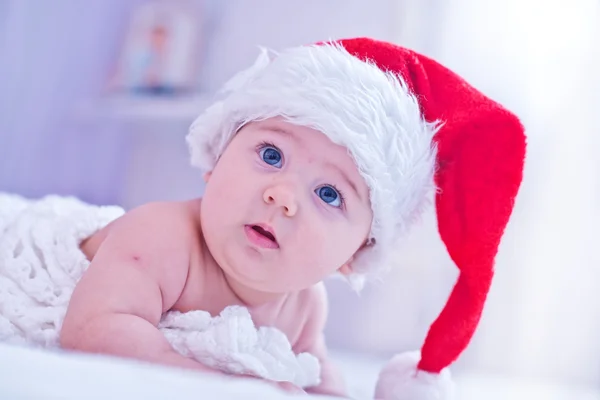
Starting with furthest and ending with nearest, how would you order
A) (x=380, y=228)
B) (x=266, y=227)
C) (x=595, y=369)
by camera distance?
(x=595, y=369) → (x=380, y=228) → (x=266, y=227)

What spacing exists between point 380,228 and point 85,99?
140 centimetres

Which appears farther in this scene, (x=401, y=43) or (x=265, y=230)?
(x=401, y=43)

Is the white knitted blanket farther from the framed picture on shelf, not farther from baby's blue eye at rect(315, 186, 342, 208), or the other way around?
the framed picture on shelf

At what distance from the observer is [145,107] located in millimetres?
2004

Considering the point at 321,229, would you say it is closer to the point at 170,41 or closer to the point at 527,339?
the point at 527,339

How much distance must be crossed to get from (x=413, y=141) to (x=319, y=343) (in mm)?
414

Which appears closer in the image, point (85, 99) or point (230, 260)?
point (230, 260)

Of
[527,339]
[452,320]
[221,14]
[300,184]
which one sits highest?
[221,14]

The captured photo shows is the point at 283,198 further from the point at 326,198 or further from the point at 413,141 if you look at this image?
the point at 413,141

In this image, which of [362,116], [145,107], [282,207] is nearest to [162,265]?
[282,207]

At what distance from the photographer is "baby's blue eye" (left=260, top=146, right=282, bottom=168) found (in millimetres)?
933

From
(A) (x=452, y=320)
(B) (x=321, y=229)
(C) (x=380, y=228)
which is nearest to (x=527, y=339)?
(A) (x=452, y=320)

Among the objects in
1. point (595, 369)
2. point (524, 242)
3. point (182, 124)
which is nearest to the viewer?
point (595, 369)

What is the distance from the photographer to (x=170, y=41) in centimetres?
206
